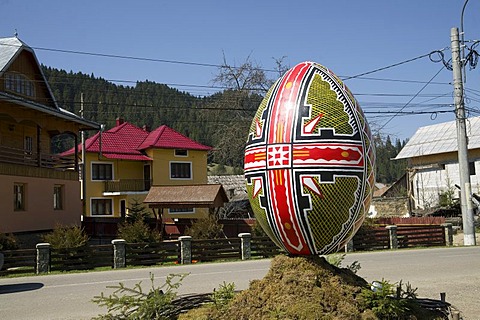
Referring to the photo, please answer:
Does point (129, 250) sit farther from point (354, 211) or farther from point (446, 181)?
point (446, 181)

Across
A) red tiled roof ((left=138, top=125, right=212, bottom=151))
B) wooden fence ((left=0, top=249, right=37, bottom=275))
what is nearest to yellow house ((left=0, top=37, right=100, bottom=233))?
wooden fence ((left=0, top=249, right=37, bottom=275))

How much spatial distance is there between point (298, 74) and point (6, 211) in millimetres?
21035

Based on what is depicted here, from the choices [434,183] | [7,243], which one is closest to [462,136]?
[7,243]

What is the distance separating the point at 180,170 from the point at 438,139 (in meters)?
22.5

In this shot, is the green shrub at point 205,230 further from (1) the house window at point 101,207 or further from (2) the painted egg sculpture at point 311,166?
(1) the house window at point 101,207

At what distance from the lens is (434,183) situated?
49.6m

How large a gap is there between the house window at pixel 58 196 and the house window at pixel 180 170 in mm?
16654

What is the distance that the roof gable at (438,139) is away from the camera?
4725 centimetres

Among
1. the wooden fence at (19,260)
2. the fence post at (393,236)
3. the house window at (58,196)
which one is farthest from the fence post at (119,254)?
the fence post at (393,236)

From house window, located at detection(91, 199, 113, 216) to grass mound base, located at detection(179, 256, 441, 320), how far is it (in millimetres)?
40984

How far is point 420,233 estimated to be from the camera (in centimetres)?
2662

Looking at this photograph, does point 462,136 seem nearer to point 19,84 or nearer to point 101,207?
point 19,84

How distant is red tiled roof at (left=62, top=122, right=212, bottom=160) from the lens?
4600 centimetres

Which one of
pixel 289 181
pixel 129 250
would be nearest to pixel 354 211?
pixel 289 181
